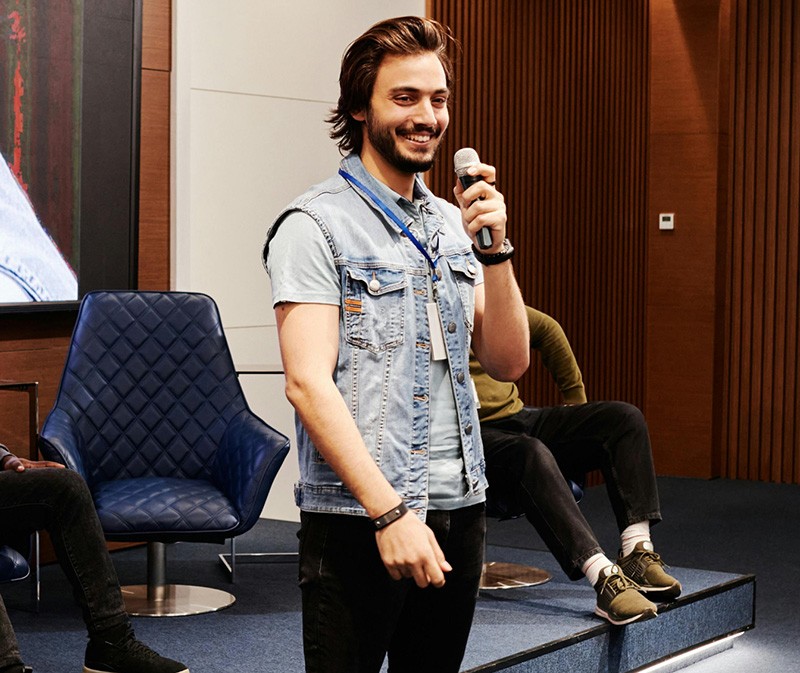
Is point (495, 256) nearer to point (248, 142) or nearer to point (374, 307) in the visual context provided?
point (374, 307)

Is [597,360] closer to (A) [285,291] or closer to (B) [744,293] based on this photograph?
(B) [744,293]

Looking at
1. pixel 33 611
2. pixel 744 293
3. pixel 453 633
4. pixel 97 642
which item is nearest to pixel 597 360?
pixel 744 293

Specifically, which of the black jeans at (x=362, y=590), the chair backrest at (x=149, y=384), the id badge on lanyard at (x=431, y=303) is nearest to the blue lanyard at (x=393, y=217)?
the id badge on lanyard at (x=431, y=303)

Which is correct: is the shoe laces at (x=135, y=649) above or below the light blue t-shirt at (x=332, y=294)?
below

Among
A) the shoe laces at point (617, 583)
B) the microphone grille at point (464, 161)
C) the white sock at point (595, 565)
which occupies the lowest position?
the shoe laces at point (617, 583)

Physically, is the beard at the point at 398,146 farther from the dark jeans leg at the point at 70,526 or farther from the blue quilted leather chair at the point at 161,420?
the blue quilted leather chair at the point at 161,420

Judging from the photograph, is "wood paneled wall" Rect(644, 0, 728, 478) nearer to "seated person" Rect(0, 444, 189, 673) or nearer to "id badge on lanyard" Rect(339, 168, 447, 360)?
"seated person" Rect(0, 444, 189, 673)

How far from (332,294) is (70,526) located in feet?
5.14

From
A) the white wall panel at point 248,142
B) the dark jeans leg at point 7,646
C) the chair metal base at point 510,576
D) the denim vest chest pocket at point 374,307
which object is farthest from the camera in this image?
the white wall panel at point 248,142

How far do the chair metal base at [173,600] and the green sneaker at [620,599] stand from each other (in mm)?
1043

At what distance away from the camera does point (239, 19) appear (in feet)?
15.1

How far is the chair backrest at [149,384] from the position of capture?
374 cm

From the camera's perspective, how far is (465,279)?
180 cm

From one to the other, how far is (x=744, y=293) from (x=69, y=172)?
3.91 metres
